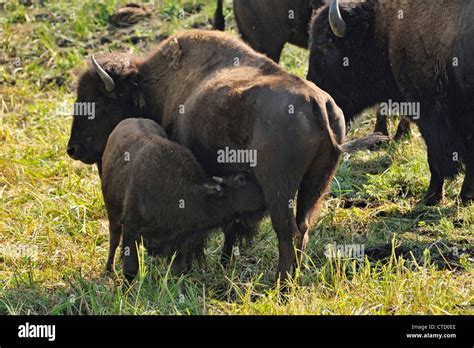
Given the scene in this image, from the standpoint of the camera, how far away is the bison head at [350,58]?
8.79 metres

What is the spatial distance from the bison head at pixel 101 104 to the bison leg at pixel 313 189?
1778 mm

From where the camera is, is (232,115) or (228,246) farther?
(228,246)

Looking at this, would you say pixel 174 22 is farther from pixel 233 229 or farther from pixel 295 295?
pixel 295 295

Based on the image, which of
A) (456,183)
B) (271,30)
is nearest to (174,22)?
(271,30)

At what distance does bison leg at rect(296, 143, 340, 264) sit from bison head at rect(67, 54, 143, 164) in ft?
5.83

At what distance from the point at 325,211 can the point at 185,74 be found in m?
1.71

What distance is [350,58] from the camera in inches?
349

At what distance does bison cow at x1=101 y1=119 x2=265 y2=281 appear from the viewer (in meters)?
6.75

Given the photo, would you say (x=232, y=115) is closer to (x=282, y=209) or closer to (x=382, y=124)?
(x=282, y=209)

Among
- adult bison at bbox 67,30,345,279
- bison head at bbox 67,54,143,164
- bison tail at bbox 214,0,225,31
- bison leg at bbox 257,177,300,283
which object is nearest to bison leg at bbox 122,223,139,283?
adult bison at bbox 67,30,345,279

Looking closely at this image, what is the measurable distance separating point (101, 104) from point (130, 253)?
1424 millimetres

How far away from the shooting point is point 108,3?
1263cm

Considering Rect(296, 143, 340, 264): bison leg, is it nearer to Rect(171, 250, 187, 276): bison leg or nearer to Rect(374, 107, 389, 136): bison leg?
Rect(171, 250, 187, 276): bison leg

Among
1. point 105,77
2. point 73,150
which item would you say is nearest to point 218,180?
point 105,77
